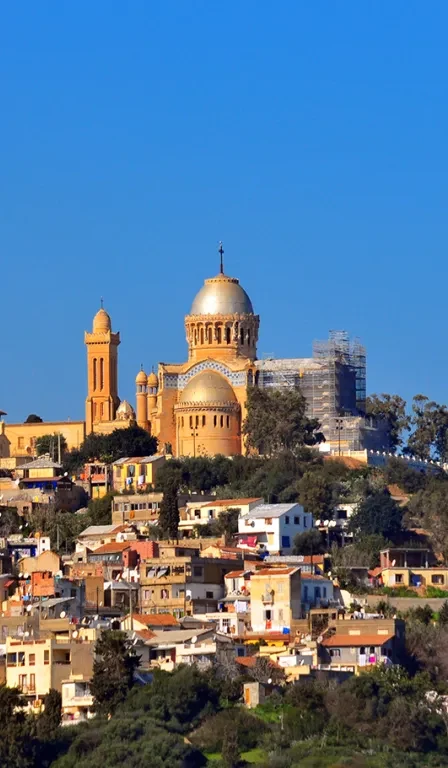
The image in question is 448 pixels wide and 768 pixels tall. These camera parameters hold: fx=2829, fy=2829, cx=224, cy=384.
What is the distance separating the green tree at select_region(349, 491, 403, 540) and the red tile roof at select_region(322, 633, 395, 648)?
55.0ft

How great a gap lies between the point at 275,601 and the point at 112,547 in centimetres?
1197

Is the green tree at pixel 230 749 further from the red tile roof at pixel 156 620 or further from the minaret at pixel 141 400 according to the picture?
the minaret at pixel 141 400

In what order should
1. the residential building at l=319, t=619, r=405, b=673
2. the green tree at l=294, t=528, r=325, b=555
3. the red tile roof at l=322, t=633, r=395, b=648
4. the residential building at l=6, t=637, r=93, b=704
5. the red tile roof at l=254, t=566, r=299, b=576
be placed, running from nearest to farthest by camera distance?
1. the residential building at l=6, t=637, r=93, b=704
2. the residential building at l=319, t=619, r=405, b=673
3. the red tile roof at l=322, t=633, r=395, b=648
4. the red tile roof at l=254, t=566, r=299, b=576
5. the green tree at l=294, t=528, r=325, b=555

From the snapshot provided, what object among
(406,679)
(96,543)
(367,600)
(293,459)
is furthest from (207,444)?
(406,679)

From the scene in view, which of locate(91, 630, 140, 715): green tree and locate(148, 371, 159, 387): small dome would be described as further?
locate(148, 371, 159, 387): small dome

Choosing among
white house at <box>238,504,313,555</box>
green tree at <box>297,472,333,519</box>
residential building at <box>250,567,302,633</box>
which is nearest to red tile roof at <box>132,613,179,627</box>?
residential building at <box>250,567,302,633</box>

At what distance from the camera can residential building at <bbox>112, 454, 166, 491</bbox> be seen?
325 ft

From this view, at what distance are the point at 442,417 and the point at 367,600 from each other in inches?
1108

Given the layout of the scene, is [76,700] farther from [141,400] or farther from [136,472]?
[141,400]

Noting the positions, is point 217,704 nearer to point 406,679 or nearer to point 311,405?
point 406,679

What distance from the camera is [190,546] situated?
288 feet

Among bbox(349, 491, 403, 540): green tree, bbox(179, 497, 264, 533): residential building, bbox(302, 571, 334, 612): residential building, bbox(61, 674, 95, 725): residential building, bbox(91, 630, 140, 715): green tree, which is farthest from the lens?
bbox(179, 497, 264, 533): residential building

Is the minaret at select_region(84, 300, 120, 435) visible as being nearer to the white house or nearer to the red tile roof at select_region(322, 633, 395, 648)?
the white house

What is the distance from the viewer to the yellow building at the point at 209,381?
10306cm
